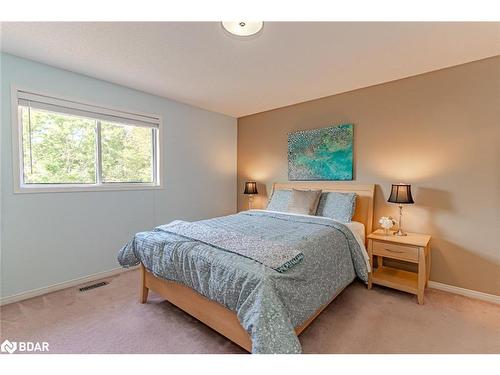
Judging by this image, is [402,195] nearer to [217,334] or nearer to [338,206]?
[338,206]

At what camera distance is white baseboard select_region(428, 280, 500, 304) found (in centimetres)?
219

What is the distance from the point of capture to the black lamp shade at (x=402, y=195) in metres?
2.37

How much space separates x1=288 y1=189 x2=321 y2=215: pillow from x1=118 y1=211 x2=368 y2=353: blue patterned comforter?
351 mm

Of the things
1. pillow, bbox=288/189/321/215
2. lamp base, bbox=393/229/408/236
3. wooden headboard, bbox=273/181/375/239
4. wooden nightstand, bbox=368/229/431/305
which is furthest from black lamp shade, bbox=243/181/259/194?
lamp base, bbox=393/229/408/236

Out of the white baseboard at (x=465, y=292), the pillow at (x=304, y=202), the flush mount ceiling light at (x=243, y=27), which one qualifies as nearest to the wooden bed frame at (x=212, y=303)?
the pillow at (x=304, y=202)

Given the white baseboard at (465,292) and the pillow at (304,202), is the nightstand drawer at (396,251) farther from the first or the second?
the pillow at (304,202)

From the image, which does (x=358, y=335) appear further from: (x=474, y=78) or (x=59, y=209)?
(x=59, y=209)

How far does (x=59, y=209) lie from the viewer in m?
2.44

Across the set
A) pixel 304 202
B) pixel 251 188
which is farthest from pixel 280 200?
pixel 251 188

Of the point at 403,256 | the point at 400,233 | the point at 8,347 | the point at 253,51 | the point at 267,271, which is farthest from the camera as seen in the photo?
the point at 400,233

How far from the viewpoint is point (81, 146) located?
265cm

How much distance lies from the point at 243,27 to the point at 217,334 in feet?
7.61

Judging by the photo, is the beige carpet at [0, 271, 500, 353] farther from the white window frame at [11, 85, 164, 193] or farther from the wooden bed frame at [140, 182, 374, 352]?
the white window frame at [11, 85, 164, 193]
